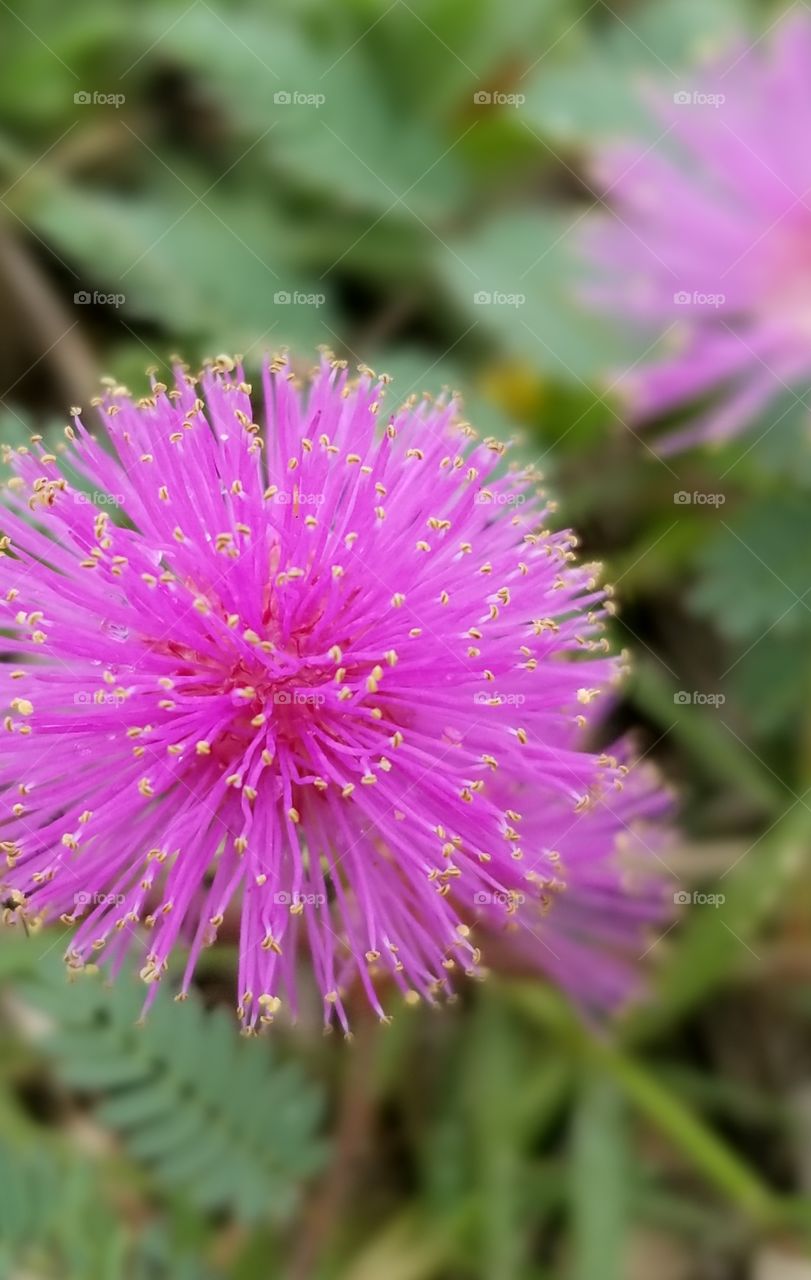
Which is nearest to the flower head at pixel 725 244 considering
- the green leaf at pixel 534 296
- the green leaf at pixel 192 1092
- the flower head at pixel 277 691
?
the green leaf at pixel 534 296

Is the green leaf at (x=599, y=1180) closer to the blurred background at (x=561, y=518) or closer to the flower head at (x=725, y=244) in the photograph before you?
the blurred background at (x=561, y=518)

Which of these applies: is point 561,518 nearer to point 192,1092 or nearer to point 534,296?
point 534,296

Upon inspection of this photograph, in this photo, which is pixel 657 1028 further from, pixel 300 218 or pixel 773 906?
pixel 300 218

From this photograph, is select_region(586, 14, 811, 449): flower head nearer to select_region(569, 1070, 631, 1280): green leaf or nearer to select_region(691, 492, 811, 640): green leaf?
select_region(691, 492, 811, 640): green leaf

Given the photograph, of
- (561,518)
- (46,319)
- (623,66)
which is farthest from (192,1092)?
(623,66)

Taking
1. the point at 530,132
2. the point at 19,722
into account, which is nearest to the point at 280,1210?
the point at 19,722

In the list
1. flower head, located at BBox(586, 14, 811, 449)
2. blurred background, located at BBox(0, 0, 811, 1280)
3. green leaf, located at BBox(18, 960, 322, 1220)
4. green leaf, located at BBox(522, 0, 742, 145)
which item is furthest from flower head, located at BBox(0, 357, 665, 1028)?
green leaf, located at BBox(522, 0, 742, 145)
